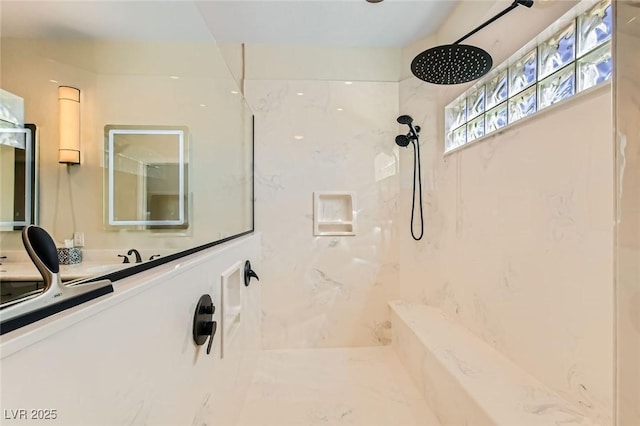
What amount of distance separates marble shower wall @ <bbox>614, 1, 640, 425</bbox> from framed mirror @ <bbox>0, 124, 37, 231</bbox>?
1.37m

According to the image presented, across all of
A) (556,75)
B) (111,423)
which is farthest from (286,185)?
(111,423)

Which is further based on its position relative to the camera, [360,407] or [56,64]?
[360,407]

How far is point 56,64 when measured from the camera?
3.50 ft

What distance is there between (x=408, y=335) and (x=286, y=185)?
1368 millimetres

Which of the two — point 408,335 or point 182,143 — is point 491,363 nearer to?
point 408,335

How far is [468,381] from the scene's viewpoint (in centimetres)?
123

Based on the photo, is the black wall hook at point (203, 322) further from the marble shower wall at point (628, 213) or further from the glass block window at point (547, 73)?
the glass block window at point (547, 73)

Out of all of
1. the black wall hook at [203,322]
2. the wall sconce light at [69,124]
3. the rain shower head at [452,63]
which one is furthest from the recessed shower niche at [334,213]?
the wall sconce light at [69,124]

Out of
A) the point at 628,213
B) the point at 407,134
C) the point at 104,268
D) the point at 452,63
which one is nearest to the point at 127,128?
the point at 104,268

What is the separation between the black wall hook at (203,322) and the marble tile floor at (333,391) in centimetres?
87

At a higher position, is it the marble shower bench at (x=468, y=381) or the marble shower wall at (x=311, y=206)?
the marble shower wall at (x=311, y=206)

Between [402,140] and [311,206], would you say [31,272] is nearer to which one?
[311,206]

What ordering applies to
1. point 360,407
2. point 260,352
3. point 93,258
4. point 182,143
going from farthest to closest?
point 260,352, point 182,143, point 360,407, point 93,258

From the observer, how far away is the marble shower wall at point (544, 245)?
950 millimetres
